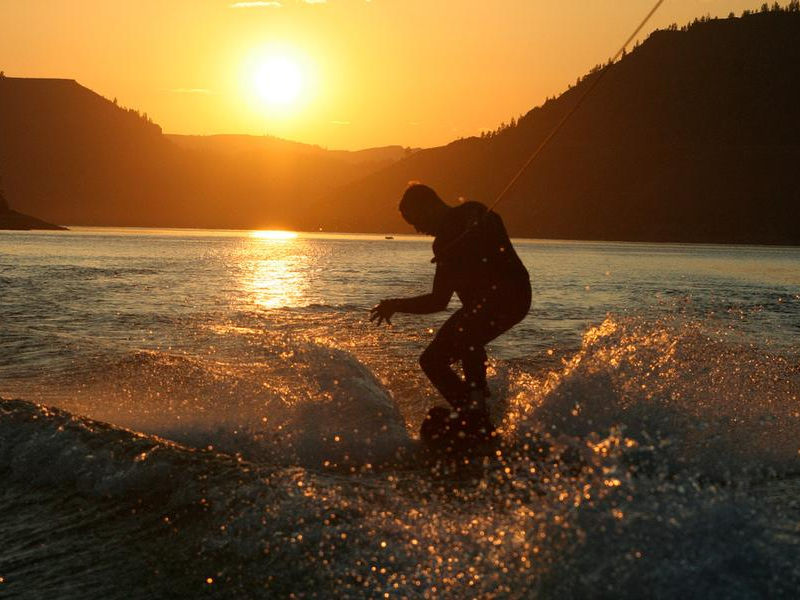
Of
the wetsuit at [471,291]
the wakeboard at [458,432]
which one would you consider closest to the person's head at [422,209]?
the wetsuit at [471,291]

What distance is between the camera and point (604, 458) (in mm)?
5609

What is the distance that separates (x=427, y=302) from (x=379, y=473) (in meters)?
1.77

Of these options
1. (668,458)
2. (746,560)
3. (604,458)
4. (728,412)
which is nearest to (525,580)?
(746,560)

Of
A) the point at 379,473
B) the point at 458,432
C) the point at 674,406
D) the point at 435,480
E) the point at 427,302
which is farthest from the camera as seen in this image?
the point at 674,406

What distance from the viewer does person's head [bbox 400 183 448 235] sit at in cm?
644

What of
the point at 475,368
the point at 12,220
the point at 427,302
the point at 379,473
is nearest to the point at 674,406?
the point at 475,368

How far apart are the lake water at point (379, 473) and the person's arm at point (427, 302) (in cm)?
90

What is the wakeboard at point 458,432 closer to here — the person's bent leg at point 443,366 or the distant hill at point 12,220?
the person's bent leg at point 443,366

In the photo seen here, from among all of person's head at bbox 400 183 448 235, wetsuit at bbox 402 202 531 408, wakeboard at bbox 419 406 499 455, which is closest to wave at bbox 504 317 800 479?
wakeboard at bbox 419 406 499 455

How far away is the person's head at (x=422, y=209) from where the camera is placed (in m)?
6.44

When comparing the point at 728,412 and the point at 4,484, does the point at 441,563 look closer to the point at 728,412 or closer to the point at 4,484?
the point at 4,484

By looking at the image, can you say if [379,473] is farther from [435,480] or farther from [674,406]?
[674,406]

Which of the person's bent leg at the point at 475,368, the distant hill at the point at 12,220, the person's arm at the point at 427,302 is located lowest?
the distant hill at the point at 12,220

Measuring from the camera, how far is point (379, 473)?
540 cm
